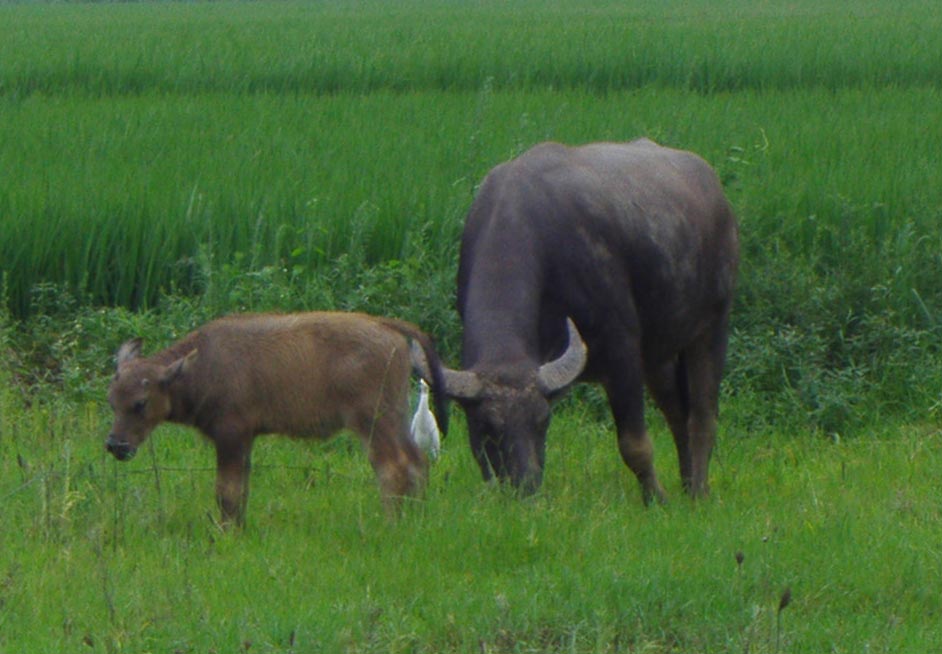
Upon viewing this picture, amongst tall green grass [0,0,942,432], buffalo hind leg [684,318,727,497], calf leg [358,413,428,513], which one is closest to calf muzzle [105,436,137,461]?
calf leg [358,413,428,513]

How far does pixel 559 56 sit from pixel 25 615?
44.2ft

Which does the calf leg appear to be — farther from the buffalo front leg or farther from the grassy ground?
the buffalo front leg

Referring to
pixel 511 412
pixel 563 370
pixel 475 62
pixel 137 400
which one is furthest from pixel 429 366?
pixel 475 62

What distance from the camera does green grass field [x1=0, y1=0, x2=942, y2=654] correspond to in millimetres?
4918

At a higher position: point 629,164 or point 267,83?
point 629,164

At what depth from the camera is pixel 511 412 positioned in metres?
5.84

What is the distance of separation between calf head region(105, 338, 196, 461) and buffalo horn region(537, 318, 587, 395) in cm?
132

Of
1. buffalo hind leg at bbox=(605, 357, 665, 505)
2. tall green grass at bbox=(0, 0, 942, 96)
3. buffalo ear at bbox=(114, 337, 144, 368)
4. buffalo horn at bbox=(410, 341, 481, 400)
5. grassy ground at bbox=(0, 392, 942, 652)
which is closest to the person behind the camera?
grassy ground at bbox=(0, 392, 942, 652)

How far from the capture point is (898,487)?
6.48m

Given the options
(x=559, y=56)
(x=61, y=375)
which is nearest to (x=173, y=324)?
(x=61, y=375)

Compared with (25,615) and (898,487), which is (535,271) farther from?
(25,615)

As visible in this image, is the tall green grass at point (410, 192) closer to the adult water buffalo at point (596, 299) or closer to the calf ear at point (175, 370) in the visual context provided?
the adult water buffalo at point (596, 299)

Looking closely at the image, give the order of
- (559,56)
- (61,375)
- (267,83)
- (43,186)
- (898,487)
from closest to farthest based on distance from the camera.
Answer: (898,487)
(61,375)
(43,186)
(267,83)
(559,56)

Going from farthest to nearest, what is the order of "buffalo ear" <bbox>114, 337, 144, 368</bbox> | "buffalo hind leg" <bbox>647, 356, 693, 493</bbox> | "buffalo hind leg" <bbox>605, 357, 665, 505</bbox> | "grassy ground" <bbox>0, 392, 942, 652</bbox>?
"buffalo hind leg" <bbox>647, 356, 693, 493</bbox>
"buffalo hind leg" <bbox>605, 357, 665, 505</bbox>
"buffalo ear" <bbox>114, 337, 144, 368</bbox>
"grassy ground" <bbox>0, 392, 942, 652</bbox>
